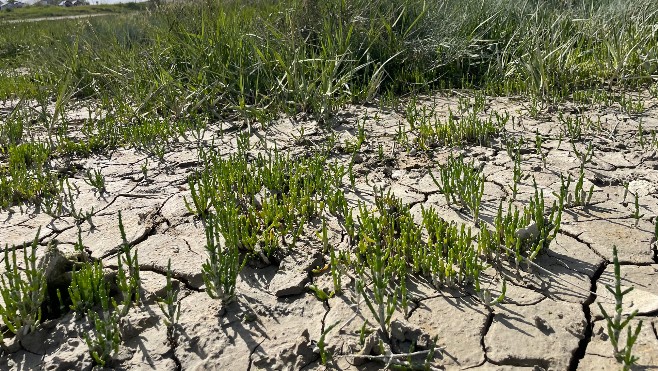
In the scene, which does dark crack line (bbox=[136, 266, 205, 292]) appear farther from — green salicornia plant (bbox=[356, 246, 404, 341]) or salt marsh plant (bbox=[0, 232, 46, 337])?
green salicornia plant (bbox=[356, 246, 404, 341])

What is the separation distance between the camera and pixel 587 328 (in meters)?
2.21

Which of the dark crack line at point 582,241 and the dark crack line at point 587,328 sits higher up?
the dark crack line at point 582,241

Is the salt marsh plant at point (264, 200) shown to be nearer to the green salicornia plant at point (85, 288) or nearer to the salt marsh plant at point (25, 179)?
the green salicornia plant at point (85, 288)

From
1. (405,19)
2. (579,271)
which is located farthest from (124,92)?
(579,271)

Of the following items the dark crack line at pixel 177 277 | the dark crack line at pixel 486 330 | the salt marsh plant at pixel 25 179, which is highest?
the salt marsh plant at pixel 25 179

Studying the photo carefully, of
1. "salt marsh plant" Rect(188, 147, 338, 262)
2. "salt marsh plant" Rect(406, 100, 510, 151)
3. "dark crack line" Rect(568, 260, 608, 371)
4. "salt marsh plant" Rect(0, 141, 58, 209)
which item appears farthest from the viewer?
"salt marsh plant" Rect(406, 100, 510, 151)

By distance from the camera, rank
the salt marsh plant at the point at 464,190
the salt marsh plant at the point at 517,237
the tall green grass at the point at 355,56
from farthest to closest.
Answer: the tall green grass at the point at 355,56 < the salt marsh plant at the point at 464,190 < the salt marsh plant at the point at 517,237

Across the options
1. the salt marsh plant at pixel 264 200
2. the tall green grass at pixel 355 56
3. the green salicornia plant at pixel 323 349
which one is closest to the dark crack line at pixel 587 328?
the green salicornia plant at pixel 323 349

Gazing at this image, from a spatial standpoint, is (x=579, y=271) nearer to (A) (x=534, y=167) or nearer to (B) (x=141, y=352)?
(A) (x=534, y=167)

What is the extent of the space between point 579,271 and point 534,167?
1.30m

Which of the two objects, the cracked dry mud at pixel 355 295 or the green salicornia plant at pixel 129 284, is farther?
the green salicornia plant at pixel 129 284

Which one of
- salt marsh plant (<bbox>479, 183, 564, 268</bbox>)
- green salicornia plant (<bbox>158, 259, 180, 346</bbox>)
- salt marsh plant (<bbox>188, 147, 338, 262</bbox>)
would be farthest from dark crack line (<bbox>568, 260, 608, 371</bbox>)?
green salicornia plant (<bbox>158, 259, 180, 346</bbox>)

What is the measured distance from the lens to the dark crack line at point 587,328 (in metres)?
2.06

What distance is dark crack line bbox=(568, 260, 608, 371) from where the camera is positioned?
2.06 meters
